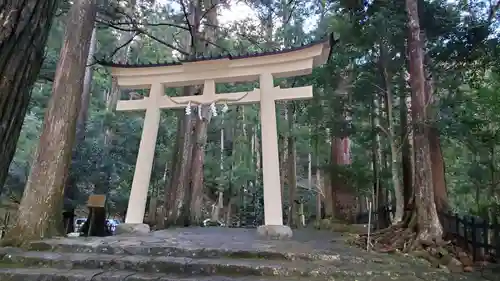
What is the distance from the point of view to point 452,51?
25.3 feet

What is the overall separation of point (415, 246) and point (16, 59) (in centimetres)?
541

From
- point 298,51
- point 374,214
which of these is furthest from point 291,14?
point 374,214

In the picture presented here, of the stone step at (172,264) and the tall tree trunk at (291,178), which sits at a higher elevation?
the tall tree trunk at (291,178)

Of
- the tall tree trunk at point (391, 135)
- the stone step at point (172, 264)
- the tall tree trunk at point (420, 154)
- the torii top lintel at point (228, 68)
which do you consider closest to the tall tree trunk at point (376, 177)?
Result: the tall tree trunk at point (391, 135)

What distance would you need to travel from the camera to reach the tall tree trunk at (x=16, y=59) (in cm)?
112

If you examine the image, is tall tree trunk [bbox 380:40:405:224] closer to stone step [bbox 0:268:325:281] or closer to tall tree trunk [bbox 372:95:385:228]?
tall tree trunk [bbox 372:95:385:228]

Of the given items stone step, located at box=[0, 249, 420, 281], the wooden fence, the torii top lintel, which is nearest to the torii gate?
the torii top lintel

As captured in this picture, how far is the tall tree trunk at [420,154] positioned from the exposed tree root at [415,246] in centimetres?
14

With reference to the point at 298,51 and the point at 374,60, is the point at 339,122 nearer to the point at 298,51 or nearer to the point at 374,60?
the point at 374,60

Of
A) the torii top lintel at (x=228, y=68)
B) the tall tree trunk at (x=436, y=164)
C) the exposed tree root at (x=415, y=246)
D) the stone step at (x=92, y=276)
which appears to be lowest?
the stone step at (x=92, y=276)

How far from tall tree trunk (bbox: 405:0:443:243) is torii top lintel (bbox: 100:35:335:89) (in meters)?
1.47

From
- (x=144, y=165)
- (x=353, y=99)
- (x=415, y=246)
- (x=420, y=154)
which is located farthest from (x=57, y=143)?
(x=353, y=99)

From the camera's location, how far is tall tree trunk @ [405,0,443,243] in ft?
17.6

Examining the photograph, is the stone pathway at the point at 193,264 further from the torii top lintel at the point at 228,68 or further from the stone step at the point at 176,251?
the torii top lintel at the point at 228,68
